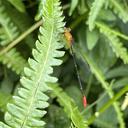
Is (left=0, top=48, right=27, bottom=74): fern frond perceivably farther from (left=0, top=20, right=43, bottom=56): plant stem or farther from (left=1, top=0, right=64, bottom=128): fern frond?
(left=1, top=0, right=64, bottom=128): fern frond

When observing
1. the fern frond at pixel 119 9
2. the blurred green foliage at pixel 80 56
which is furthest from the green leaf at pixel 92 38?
the fern frond at pixel 119 9

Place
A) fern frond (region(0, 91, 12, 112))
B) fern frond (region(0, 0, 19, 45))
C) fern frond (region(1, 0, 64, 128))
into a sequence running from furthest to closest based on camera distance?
fern frond (region(0, 0, 19, 45))
fern frond (region(0, 91, 12, 112))
fern frond (region(1, 0, 64, 128))

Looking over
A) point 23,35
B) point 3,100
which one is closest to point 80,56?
point 23,35

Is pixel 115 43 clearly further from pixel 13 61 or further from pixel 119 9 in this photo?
pixel 13 61

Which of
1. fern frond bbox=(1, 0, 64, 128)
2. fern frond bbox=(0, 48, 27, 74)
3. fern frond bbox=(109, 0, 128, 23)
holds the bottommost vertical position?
fern frond bbox=(1, 0, 64, 128)

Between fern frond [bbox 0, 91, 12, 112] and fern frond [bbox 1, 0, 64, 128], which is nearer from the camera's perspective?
fern frond [bbox 1, 0, 64, 128]

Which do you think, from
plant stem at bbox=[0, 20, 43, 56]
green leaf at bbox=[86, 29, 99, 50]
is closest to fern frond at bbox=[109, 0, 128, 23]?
green leaf at bbox=[86, 29, 99, 50]

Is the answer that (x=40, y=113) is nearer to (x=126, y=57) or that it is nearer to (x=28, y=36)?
(x=126, y=57)

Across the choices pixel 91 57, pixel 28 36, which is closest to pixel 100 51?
pixel 91 57
